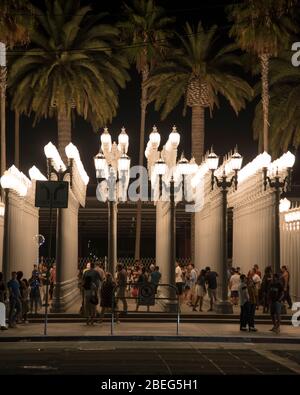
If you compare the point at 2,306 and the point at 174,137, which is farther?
the point at 174,137

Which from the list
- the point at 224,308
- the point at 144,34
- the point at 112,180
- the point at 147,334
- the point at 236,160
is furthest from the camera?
the point at 144,34

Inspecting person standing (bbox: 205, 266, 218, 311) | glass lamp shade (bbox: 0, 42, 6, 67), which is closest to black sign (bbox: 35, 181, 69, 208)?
person standing (bbox: 205, 266, 218, 311)

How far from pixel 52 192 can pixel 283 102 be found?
82.7 feet

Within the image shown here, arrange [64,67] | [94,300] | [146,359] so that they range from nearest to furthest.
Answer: [146,359] < [94,300] < [64,67]

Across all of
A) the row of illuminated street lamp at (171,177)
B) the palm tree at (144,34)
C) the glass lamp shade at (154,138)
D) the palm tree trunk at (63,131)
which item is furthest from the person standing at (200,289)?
the palm tree at (144,34)

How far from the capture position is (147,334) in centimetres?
2266

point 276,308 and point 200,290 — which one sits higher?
point 200,290

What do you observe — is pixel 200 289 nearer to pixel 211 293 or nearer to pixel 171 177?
pixel 211 293

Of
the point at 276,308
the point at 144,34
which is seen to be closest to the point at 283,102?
the point at 144,34

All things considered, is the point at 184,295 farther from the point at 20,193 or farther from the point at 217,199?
the point at 20,193

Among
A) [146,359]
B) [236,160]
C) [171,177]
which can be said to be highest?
[236,160]

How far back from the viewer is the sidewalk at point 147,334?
22.2 meters

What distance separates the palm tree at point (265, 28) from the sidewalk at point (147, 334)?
19665 millimetres

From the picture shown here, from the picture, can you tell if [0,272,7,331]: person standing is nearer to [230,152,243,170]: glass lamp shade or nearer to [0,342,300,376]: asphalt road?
[0,342,300,376]: asphalt road
